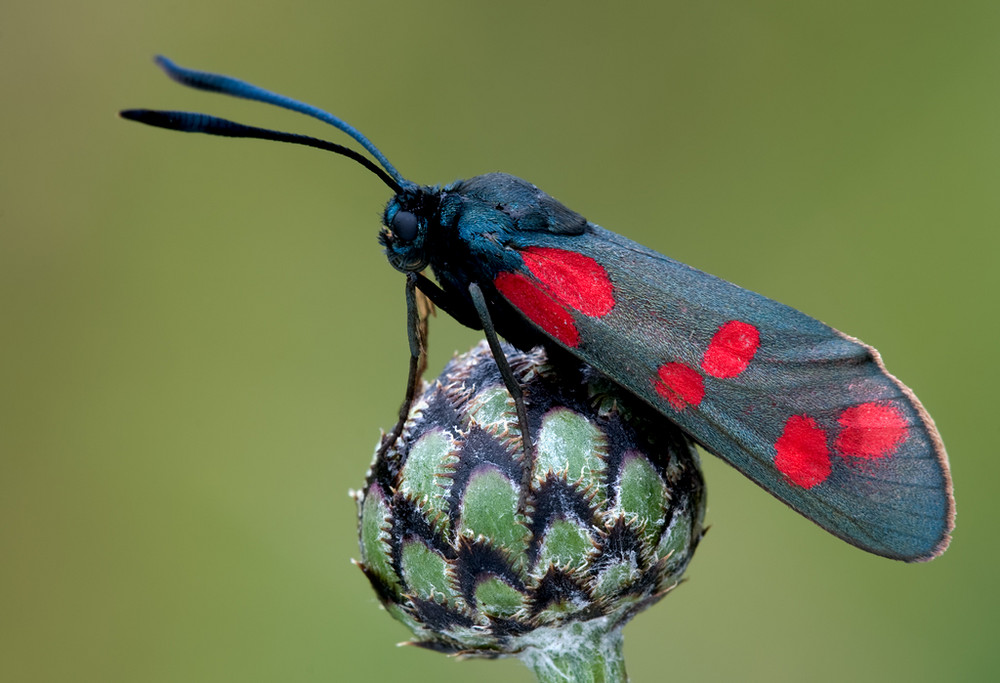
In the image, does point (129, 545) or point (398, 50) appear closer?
point (129, 545)

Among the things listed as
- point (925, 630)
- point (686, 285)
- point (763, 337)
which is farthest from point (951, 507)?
point (925, 630)

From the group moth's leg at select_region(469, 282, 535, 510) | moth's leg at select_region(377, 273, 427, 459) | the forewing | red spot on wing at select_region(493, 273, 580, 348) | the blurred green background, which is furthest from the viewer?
the blurred green background

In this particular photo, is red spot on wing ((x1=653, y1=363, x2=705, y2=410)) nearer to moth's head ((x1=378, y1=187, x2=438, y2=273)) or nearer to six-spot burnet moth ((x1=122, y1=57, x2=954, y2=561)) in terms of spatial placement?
six-spot burnet moth ((x1=122, y1=57, x2=954, y2=561))

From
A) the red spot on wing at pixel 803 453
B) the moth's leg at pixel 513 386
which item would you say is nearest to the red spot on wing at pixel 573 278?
the moth's leg at pixel 513 386

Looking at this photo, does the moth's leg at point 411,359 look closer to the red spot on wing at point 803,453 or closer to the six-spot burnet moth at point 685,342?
the six-spot burnet moth at point 685,342

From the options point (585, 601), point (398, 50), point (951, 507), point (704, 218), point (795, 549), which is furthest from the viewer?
point (398, 50)

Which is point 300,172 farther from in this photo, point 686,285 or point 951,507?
point 951,507

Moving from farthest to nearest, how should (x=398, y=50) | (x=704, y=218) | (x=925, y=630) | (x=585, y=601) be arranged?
(x=398, y=50), (x=704, y=218), (x=925, y=630), (x=585, y=601)

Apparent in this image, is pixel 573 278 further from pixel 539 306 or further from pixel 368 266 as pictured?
pixel 368 266

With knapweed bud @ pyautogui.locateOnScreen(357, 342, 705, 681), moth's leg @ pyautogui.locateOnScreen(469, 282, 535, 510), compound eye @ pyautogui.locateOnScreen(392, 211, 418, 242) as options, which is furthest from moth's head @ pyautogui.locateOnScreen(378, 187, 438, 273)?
knapweed bud @ pyautogui.locateOnScreen(357, 342, 705, 681)
